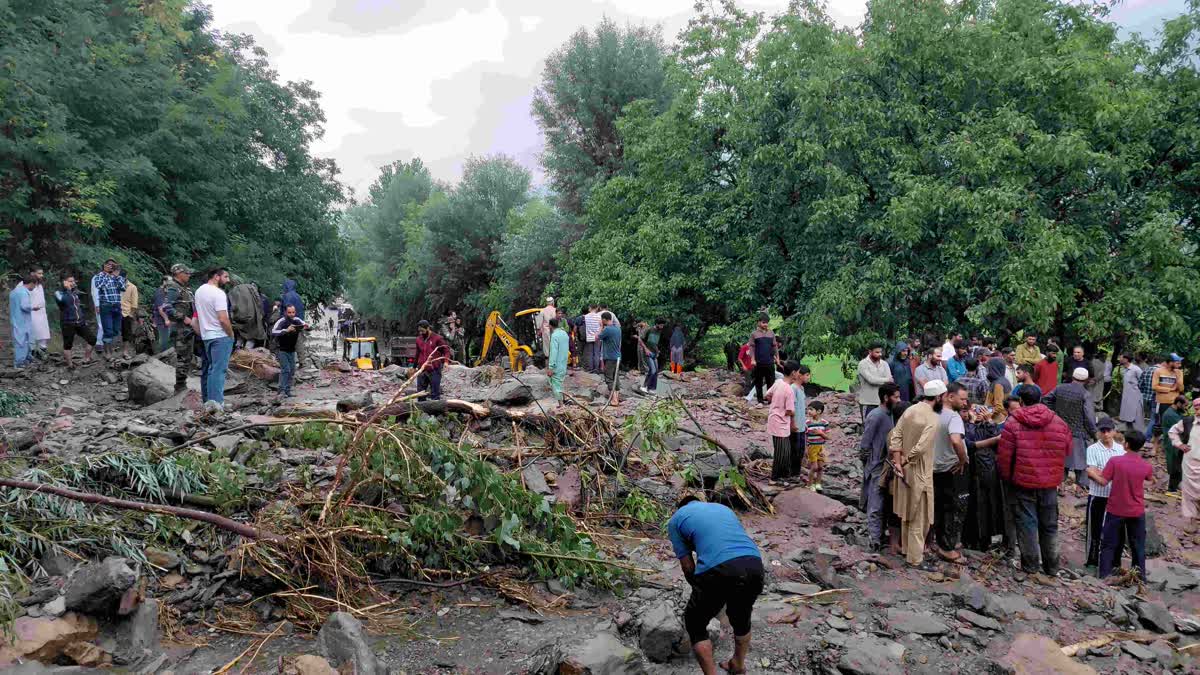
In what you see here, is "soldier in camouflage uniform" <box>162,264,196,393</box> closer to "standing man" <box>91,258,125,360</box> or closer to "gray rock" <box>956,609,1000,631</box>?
"standing man" <box>91,258,125,360</box>

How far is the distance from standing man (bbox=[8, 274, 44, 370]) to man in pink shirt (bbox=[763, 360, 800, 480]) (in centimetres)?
1163

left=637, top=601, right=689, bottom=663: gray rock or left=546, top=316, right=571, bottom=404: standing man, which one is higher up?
left=546, top=316, right=571, bottom=404: standing man

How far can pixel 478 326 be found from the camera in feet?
110

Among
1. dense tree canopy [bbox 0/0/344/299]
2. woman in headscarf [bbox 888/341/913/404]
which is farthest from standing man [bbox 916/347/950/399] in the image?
dense tree canopy [bbox 0/0/344/299]

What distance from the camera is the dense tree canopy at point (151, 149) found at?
50.3 feet

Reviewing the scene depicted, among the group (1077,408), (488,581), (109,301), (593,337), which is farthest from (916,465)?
(109,301)

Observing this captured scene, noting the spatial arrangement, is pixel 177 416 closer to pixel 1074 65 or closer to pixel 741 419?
pixel 741 419

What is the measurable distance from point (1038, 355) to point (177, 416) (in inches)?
475

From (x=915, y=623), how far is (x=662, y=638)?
7.23 feet

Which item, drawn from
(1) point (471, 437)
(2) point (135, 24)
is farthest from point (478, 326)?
(1) point (471, 437)

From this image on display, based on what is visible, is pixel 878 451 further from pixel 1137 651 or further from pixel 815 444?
pixel 1137 651

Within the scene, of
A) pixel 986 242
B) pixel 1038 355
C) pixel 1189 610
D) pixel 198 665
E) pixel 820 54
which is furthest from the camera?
pixel 820 54

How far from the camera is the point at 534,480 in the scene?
751 centimetres

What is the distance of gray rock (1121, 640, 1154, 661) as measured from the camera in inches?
237
